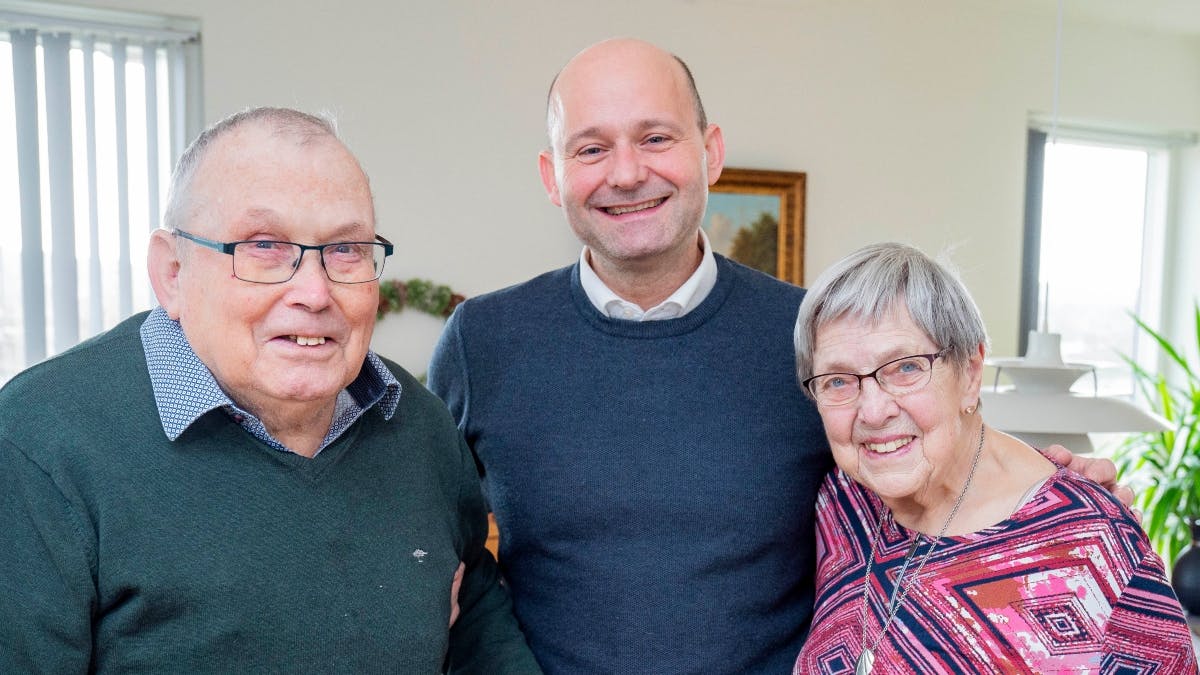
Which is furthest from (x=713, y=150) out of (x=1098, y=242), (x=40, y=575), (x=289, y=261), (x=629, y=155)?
(x=1098, y=242)

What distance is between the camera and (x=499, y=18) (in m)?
3.50

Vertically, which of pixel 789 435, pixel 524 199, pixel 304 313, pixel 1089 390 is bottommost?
pixel 1089 390

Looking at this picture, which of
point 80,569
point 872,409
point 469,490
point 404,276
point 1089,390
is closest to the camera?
point 80,569

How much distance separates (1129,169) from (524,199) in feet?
11.2

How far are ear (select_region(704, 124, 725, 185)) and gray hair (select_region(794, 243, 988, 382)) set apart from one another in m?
0.43

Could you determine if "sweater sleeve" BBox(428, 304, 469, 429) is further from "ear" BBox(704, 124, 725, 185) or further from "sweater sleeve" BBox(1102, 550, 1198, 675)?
"sweater sleeve" BBox(1102, 550, 1198, 675)

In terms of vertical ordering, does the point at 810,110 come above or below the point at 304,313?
above

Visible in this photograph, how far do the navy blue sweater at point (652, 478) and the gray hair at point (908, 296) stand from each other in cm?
25

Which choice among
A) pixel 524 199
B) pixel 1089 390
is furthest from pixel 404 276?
pixel 1089 390

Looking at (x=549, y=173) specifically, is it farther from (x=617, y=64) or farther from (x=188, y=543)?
(x=188, y=543)

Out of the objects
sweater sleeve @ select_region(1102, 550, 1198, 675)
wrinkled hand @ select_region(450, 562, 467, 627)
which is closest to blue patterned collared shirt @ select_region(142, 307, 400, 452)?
wrinkled hand @ select_region(450, 562, 467, 627)

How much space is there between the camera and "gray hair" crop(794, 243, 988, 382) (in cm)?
130

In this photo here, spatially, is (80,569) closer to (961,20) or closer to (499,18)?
(499,18)

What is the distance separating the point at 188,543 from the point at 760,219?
10.4 feet
